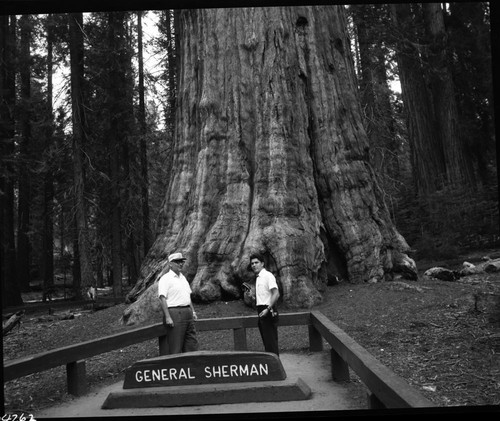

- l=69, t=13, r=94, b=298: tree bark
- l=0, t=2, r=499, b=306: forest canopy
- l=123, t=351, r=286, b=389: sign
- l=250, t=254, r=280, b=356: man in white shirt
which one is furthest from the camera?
l=69, t=13, r=94, b=298: tree bark

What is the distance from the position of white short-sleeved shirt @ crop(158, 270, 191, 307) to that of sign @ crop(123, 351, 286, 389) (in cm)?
104

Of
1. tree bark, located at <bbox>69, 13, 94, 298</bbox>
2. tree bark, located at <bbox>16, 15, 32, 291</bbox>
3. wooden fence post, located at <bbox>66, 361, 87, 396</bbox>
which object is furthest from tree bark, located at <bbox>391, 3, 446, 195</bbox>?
wooden fence post, located at <bbox>66, 361, 87, 396</bbox>

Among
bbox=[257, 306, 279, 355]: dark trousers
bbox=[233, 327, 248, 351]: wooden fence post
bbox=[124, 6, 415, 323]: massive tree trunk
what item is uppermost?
bbox=[124, 6, 415, 323]: massive tree trunk

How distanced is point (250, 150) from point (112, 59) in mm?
7766

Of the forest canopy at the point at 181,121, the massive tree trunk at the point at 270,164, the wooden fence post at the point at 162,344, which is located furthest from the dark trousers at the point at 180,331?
the forest canopy at the point at 181,121

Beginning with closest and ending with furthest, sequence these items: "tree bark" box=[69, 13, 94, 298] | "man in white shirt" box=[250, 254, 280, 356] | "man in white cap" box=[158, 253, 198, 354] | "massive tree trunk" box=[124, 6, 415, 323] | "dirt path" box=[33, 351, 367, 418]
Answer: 1. "dirt path" box=[33, 351, 367, 418]
2. "man in white shirt" box=[250, 254, 280, 356]
3. "man in white cap" box=[158, 253, 198, 354]
4. "massive tree trunk" box=[124, 6, 415, 323]
5. "tree bark" box=[69, 13, 94, 298]

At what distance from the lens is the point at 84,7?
417 cm

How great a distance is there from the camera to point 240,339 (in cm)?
581

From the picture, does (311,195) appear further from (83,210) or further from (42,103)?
(42,103)

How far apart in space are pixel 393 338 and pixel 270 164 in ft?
10.7

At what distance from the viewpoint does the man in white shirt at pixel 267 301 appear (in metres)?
4.84

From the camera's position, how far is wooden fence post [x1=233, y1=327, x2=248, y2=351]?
5.78m

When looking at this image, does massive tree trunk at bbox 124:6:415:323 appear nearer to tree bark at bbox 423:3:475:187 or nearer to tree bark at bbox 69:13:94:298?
tree bark at bbox 69:13:94:298

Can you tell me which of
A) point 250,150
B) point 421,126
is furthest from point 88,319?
point 421,126
